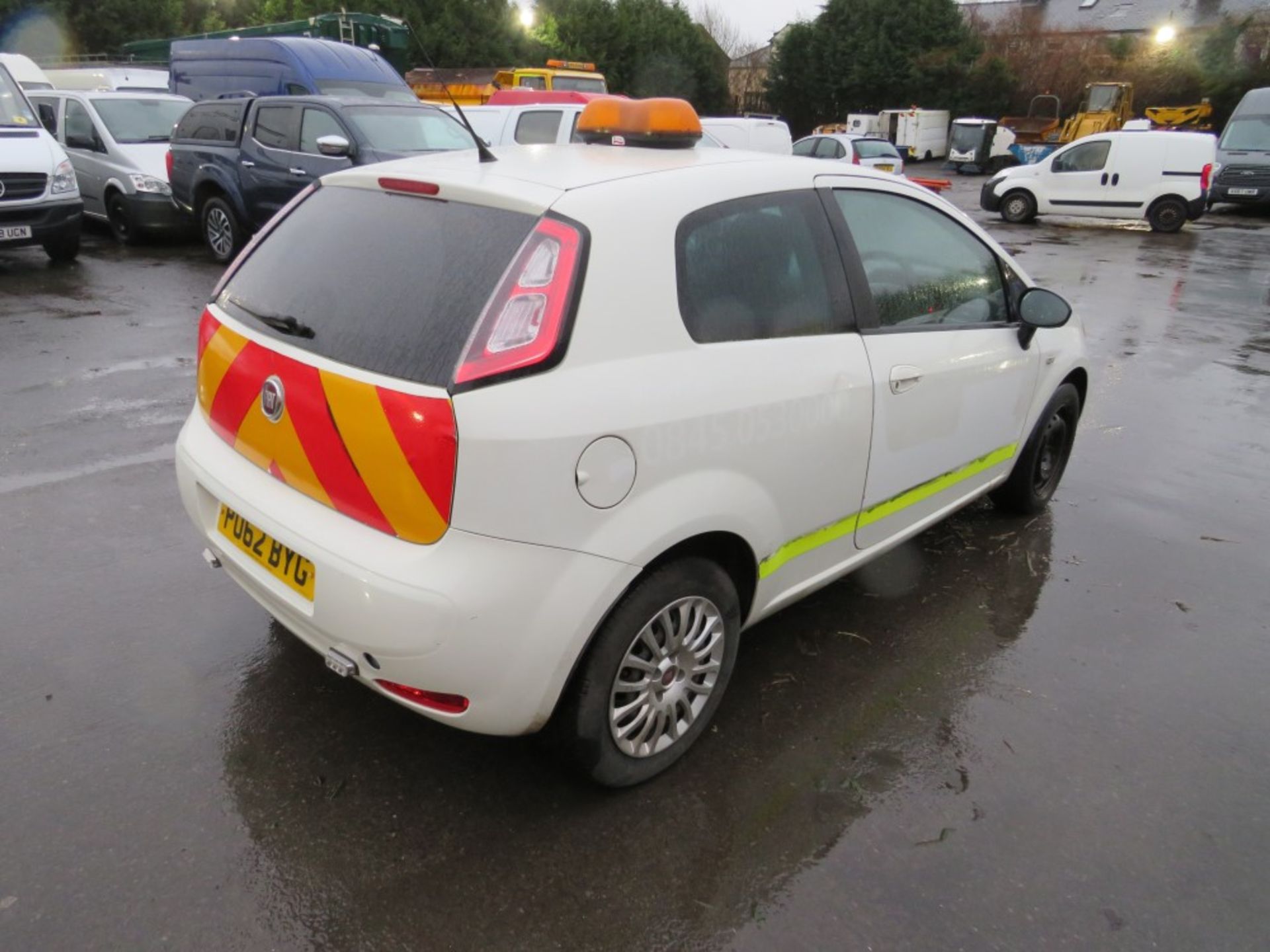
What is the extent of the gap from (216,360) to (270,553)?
0.66 metres

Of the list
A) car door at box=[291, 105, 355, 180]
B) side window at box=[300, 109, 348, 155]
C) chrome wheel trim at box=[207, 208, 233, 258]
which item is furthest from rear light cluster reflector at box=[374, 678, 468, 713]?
chrome wheel trim at box=[207, 208, 233, 258]

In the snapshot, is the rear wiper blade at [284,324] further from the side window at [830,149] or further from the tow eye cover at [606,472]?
the side window at [830,149]

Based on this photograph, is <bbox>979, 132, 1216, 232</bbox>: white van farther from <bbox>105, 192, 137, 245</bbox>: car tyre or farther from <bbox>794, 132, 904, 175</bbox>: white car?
<bbox>105, 192, 137, 245</bbox>: car tyre

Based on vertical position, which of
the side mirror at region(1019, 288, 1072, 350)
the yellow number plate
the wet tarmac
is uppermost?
the side mirror at region(1019, 288, 1072, 350)

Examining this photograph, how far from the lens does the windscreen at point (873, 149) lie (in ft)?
69.0

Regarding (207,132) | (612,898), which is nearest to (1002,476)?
(612,898)

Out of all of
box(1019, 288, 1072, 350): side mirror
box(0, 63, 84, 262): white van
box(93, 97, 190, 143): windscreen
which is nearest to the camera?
box(1019, 288, 1072, 350): side mirror

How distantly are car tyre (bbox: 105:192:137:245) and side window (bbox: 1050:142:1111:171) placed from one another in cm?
1559

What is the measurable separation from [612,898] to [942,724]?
1269mm

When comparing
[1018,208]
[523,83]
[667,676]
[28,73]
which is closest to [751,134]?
[1018,208]

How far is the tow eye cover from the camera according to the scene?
215 centimetres

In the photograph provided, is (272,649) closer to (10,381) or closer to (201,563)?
(201,563)

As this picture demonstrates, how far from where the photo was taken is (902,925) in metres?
2.19

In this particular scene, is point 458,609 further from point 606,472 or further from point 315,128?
point 315,128
